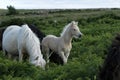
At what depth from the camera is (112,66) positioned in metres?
2.47

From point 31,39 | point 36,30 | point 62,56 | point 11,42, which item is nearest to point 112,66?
point 31,39

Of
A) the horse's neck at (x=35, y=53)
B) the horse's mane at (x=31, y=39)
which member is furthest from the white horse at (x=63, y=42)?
the horse's neck at (x=35, y=53)

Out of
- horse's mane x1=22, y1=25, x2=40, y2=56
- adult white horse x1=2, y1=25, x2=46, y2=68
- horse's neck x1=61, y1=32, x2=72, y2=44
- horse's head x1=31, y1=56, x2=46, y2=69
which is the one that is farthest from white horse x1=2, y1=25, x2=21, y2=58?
horse's head x1=31, y1=56, x2=46, y2=69

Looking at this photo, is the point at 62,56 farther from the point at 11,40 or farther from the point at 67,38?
the point at 11,40

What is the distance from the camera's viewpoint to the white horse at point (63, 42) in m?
12.9

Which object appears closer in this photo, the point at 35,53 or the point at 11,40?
the point at 35,53

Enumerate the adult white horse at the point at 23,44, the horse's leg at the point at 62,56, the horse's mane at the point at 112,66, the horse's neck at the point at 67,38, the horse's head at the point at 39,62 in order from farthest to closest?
the horse's neck at the point at 67,38 < the horse's leg at the point at 62,56 < the adult white horse at the point at 23,44 < the horse's head at the point at 39,62 < the horse's mane at the point at 112,66

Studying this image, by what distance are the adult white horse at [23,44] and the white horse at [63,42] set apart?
117cm

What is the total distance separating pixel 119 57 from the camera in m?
2.45

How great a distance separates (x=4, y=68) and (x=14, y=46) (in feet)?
13.4

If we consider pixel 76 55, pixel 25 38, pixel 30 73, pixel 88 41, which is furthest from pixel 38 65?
pixel 88 41

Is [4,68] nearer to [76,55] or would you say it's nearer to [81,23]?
[76,55]

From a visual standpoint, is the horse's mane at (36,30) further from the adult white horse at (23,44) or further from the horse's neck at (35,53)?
the horse's neck at (35,53)

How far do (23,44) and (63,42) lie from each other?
1.69 m
